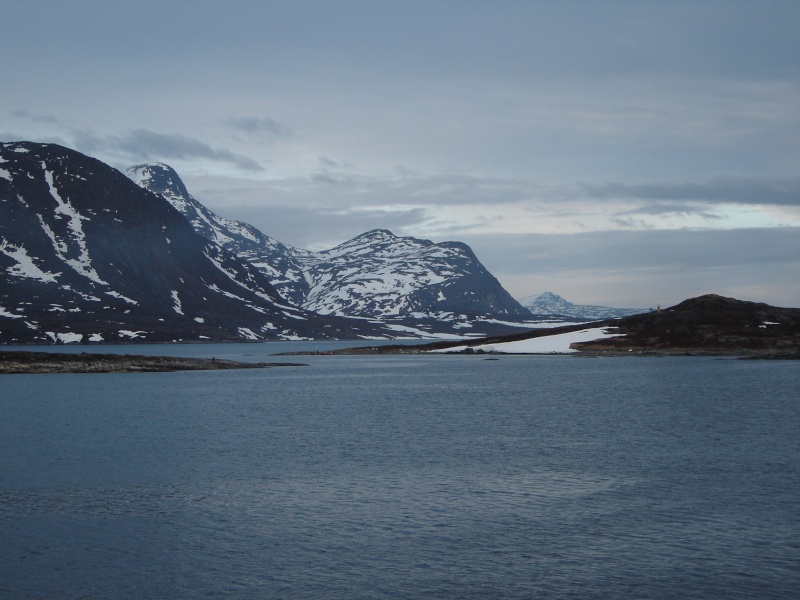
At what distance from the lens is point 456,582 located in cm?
2706

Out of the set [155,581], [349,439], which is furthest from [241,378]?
[155,581]

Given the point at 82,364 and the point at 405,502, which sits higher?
the point at 82,364

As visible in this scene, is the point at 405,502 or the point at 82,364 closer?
the point at 405,502

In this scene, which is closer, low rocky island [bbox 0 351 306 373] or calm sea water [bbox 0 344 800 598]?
calm sea water [bbox 0 344 800 598]

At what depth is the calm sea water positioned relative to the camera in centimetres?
2748

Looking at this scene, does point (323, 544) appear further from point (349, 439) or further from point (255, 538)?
point (349, 439)

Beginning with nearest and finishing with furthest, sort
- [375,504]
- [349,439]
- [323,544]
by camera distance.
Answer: [323,544] < [375,504] < [349,439]

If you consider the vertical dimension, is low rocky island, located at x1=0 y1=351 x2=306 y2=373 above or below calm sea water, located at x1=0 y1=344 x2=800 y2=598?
above

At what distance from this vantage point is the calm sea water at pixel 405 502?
90.2 feet

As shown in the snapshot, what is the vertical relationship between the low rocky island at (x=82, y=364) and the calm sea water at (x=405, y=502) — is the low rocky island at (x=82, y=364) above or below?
above

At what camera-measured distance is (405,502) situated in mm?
38688

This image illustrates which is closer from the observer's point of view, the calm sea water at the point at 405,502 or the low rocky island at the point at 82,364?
the calm sea water at the point at 405,502

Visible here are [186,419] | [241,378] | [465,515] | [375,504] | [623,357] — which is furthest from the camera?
[623,357]

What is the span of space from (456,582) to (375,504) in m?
11.7
